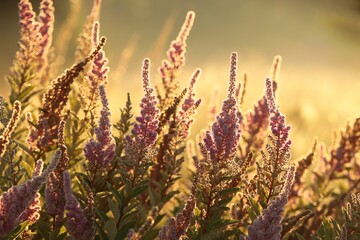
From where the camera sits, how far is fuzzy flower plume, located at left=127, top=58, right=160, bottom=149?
98.3 inches

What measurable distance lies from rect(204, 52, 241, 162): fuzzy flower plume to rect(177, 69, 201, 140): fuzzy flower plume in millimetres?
491

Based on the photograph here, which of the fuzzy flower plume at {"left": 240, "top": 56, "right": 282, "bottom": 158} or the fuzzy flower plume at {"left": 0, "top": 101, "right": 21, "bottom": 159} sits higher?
the fuzzy flower plume at {"left": 240, "top": 56, "right": 282, "bottom": 158}

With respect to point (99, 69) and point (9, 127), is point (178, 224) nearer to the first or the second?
point (9, 127)

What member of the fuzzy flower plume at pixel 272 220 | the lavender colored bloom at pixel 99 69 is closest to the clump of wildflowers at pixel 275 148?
the fuzzy flower plume at pixel 272 220

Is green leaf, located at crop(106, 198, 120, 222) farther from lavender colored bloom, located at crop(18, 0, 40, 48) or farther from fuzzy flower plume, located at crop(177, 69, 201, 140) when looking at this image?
lavender colored bloom, located at crop(18, 0, 40, 48)

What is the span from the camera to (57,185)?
7.71ft

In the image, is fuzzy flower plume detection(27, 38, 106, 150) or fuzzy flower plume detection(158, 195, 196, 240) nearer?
fuzzy flower plume detection(158, 195, 196, 240)

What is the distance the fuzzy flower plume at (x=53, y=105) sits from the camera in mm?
2746

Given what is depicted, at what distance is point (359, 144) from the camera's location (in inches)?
157

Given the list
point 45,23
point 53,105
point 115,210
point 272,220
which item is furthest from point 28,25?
point 272,220

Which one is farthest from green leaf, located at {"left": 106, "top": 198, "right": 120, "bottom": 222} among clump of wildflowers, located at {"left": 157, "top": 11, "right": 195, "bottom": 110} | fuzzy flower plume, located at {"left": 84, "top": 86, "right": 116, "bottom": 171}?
clump of wildflowers, located at {"left": 157, "top": 11, "right": 195, "bottom": 110}

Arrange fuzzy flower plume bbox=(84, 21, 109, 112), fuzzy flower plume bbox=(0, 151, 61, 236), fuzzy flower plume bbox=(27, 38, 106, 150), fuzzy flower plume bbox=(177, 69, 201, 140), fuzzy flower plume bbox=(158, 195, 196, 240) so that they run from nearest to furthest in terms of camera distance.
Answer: fuzzy flower plume bbox=(0, 151, 61, 236) → fuzzy flower plume bbox=(158, 195, 196, 240) → fuzzy flower plume bbox=(27, 38, 106, 150) → fuzzy flower plume bbox=(177, 69, 201, 140) → fuzzy flower plume bbox=(84, 21, 109, 112)

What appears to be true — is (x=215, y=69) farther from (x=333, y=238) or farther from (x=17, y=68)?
(x=333, y=238)

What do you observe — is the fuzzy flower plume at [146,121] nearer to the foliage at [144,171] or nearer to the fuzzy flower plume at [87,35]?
the foliage at [144,171]
